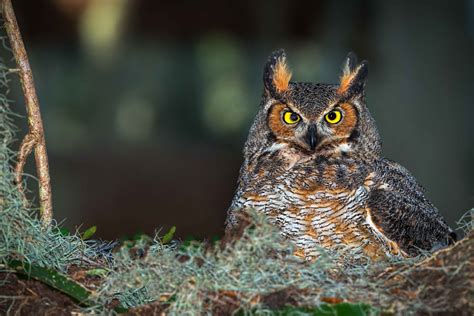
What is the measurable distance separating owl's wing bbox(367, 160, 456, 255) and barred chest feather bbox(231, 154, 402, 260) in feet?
0.09

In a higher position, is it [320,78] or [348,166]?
[348,166]

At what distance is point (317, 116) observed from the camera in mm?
2629

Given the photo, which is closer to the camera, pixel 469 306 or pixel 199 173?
pixel 469 306

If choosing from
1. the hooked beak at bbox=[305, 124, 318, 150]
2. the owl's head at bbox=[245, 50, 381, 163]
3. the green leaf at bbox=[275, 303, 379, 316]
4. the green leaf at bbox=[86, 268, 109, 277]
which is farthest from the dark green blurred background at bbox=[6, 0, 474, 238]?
the green leaf at bbox=[275, 303, 379, 316]

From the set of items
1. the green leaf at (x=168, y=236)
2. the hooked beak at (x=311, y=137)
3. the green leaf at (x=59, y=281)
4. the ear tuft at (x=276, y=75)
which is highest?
the ear tuft at (x=276, y=75)

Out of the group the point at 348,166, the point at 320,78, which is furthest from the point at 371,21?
the point at 348,166

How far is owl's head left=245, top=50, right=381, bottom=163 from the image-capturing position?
A: 2637 millimetres

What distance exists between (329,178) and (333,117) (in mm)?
265

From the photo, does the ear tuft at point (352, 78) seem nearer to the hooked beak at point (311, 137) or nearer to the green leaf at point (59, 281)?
the hooked beak at point (311, 137)

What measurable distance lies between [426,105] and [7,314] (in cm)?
474

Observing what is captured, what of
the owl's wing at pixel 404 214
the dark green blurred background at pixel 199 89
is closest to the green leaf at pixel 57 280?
the owl's wing at pixel 404 214

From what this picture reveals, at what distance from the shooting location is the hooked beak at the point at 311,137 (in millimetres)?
2604

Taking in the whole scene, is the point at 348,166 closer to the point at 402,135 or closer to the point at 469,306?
the point at 469,306

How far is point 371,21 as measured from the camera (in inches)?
241
